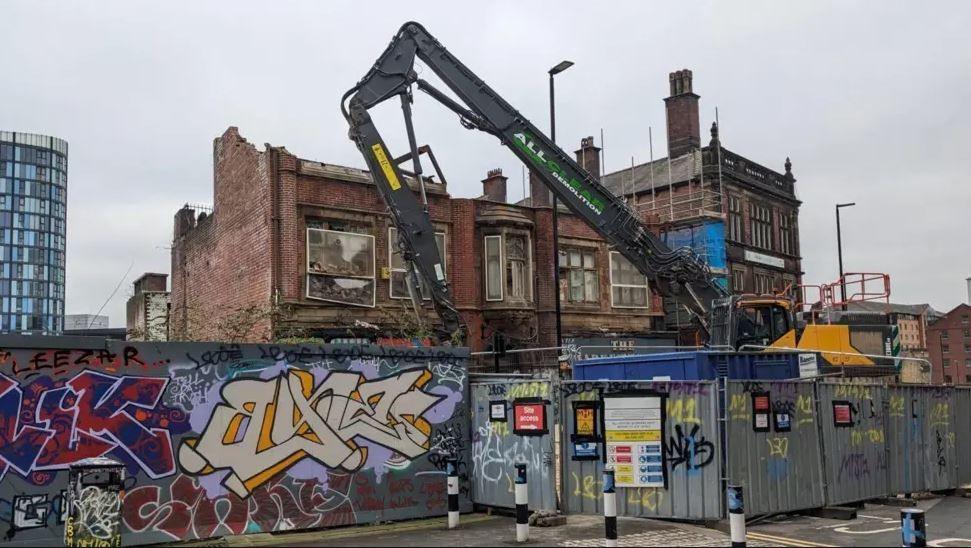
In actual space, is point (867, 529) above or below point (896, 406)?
below

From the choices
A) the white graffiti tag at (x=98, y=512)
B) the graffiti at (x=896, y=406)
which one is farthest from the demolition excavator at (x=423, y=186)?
the white graffiti tag at (x=98, y=512)

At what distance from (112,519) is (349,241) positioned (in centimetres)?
1535

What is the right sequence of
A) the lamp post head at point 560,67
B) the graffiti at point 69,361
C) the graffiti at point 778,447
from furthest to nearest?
1. the lamp post head at point 560,67
2. the graffiti at point 778,447
3. the graffiti at point 69,361

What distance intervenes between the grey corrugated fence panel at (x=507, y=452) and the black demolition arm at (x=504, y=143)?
7007 millimetres

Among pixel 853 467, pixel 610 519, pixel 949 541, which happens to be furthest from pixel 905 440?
pixel 610 519

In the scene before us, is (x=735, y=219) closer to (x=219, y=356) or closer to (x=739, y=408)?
(x=739, y=408)

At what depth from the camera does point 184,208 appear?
32250 millimetres

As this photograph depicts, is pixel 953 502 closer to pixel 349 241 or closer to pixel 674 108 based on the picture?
pixel 349 241

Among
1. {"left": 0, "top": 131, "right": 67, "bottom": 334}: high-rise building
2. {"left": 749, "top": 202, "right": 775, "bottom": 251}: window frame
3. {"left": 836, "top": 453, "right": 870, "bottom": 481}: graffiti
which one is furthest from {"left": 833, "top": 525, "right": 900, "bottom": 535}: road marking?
{"left": 0, "top": 131, "right": 67, "bottom": 334}: high-rise building

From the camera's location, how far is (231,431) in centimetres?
1094

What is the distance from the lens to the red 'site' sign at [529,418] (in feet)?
39.6

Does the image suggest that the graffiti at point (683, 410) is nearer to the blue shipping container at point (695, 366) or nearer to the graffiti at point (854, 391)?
the blue shipping container at point (695, 366)

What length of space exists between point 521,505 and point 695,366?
402cm

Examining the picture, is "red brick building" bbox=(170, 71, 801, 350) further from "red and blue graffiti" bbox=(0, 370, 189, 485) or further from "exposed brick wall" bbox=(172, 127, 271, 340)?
"red and blue graffiti" bbox=(0, 370, 189, 485)
